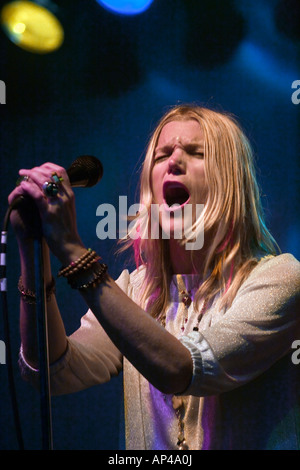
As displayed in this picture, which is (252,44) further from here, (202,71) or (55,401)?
(55,401)

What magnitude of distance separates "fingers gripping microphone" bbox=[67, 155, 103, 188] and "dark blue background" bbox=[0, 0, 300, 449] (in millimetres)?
819

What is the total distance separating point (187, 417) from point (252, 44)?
1.21 metres

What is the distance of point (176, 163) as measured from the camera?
1303 millimetres

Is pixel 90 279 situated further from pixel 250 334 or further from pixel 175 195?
pixel 175 195

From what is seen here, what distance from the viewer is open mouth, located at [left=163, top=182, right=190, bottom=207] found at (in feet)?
4.42

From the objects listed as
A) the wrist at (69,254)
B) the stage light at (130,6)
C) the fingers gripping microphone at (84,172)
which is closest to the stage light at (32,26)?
the stage light at (130,6)

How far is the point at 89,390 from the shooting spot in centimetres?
187

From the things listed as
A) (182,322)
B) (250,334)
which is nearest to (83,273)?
(250,334)

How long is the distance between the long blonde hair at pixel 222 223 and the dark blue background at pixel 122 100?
334 millimetres

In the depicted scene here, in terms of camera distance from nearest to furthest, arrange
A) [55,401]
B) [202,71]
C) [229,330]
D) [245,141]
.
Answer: [229,330]
[245,141]
[202,71]
[55,401]

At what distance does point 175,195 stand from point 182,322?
33cm

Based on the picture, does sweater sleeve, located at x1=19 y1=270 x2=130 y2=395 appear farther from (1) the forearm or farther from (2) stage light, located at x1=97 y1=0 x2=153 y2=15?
(2) stage light, located at x1=97 y1=0 x2=153 y2=15

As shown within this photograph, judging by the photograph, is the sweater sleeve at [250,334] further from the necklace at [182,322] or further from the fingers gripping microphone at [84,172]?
the fingers gripping microphone at [84,172]

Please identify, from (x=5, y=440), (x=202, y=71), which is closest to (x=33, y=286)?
(x=202, y=71)
